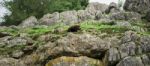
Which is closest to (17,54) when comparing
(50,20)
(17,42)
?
(17,42)

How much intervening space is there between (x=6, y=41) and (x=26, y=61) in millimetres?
4130

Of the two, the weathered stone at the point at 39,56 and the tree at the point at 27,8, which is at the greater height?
the weathered stone at the point at 39,56

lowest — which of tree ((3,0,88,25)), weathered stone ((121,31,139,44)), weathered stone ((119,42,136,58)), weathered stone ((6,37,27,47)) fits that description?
tree ((3,0,88,25))

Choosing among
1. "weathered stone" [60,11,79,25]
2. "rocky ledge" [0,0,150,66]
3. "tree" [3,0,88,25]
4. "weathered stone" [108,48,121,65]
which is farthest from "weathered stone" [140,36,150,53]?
"tree" [3,0,88,25]

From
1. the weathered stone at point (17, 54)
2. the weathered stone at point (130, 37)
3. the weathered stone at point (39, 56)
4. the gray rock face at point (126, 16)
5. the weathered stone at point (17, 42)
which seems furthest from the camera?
the gray rock face at point (126, 16)

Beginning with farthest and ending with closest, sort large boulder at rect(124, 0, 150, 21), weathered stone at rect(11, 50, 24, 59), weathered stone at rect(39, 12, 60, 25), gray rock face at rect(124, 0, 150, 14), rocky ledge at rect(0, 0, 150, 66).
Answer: weathered stone at rect(39, 12, 60, 25) < gray rock face at rect(124, 0, 150, 14) < large boulder at rect(124, 0, 150, 21) < weathered stone at rect(11, 50, 24, 59) < rocky ledge at rect(0, 0, 150, 66)

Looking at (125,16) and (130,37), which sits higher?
(130,37)

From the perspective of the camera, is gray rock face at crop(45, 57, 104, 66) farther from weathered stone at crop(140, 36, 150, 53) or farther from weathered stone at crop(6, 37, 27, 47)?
weathered stone at crop(6, 37, 27, 47)

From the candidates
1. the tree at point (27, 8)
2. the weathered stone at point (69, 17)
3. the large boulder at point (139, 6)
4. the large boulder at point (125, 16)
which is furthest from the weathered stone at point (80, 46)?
the tree at point (27, 8)

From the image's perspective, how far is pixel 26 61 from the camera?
81.0 ft

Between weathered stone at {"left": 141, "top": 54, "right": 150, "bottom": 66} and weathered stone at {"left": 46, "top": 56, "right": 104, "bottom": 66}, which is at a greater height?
weathered stone at {"left": 141, "top": 54, "right": 150, "bottom": 66}

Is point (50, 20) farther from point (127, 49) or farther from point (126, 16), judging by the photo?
point (127, 49)

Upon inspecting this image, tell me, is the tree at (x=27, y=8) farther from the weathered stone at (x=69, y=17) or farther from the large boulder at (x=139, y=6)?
the large boulder at (x=139, y=6)

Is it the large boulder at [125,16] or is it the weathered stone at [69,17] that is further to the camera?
the weathered stone at [69,17]
